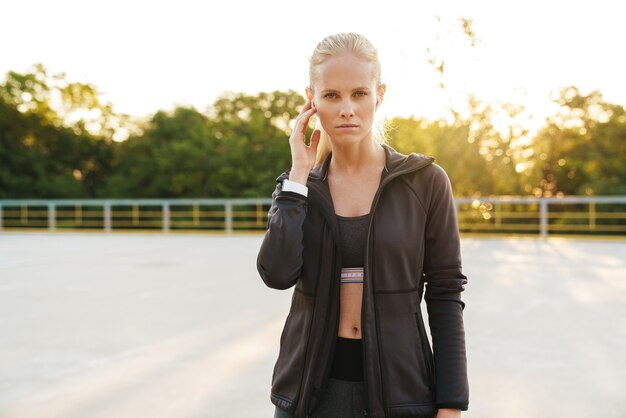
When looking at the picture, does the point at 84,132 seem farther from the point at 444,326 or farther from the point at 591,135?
the point at 444,326

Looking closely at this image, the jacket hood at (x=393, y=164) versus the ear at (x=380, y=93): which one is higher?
the ear at (x=380, y=93)

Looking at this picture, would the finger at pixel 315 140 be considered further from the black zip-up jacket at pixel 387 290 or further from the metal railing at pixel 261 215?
the metal railing at pixel 261 215

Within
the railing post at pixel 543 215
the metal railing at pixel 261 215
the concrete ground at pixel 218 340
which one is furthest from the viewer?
the metal railing at pixel 261 215

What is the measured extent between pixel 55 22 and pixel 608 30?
849 inches

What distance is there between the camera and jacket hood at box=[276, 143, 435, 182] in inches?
57.8

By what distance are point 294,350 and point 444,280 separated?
355 millimetres

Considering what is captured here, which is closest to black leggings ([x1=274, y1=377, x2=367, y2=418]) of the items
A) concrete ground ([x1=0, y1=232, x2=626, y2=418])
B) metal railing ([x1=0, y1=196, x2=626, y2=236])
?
concrete ground ([x1=0, y1=232, x2=626, y2=418])

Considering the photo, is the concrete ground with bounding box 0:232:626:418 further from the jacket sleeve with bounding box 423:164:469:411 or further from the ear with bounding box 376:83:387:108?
the ear with bounding box 376:83:387:108

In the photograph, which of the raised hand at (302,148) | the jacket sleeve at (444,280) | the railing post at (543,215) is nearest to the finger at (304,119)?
the raised hand at (302,148)

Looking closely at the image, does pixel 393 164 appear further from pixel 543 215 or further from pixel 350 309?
pixel 543 215

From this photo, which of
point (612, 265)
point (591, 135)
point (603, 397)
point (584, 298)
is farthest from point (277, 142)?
point (603, 397)

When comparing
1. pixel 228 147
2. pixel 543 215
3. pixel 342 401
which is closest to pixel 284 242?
pixel 342 401

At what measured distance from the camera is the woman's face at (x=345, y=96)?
1.45 meters

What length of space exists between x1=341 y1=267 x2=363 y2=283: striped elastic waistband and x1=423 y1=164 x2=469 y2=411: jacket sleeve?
0.16 m
